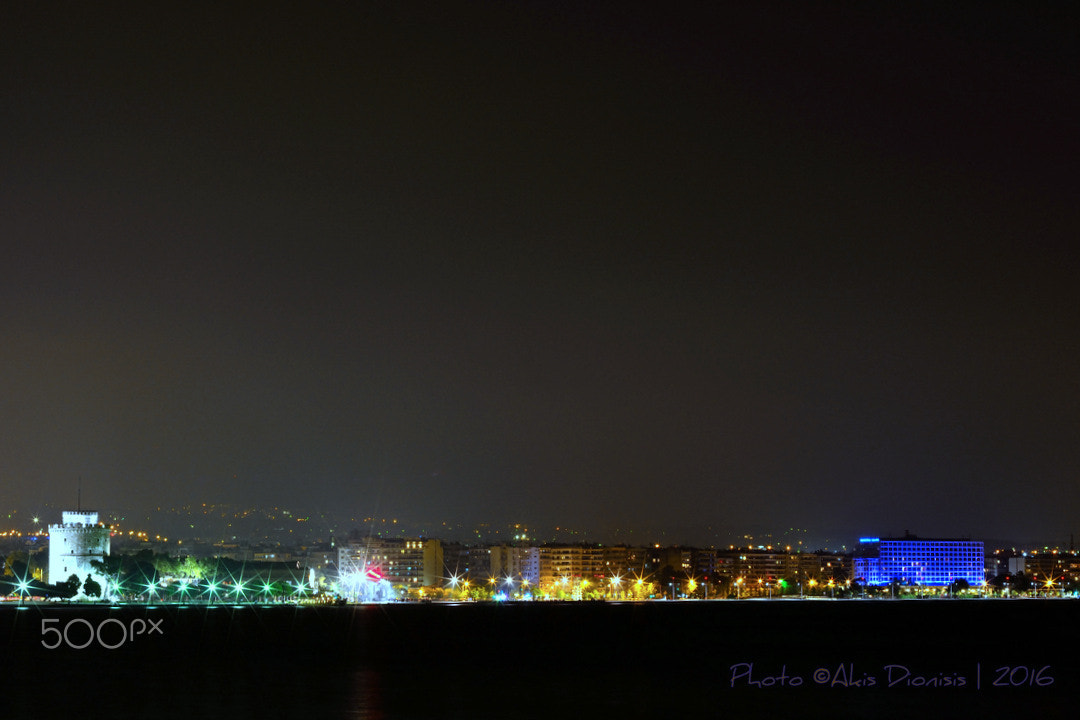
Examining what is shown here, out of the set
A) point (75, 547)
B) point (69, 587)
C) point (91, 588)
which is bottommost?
point (91, 588)

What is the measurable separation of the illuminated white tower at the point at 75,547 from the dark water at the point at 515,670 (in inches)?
612

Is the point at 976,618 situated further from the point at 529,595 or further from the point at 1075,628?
the point at 529,595

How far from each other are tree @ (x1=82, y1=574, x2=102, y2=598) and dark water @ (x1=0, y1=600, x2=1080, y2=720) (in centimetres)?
1504

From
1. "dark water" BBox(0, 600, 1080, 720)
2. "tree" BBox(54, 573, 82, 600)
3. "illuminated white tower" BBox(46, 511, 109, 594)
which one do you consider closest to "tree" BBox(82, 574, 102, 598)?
"illuminated white tower" BBox(46, 511, 109, 594)

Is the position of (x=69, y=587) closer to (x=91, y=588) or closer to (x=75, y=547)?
(x=91, y=588)

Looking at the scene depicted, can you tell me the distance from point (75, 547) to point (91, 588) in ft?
10.7

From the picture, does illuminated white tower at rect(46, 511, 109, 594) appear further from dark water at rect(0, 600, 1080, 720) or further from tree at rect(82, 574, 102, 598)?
dark water at rect(0, 600, 1080, 720)

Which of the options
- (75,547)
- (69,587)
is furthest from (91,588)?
(75,547)

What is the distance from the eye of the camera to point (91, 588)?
323 feet

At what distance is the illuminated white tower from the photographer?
98.2m

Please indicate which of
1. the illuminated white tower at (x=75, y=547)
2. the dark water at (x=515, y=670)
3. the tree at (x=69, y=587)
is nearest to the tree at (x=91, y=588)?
the illuminated white tower at (x=75, y=547)

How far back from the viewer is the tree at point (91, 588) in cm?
9819

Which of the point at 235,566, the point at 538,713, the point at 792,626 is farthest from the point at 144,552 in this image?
the point at 538,713

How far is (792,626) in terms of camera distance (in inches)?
3420
